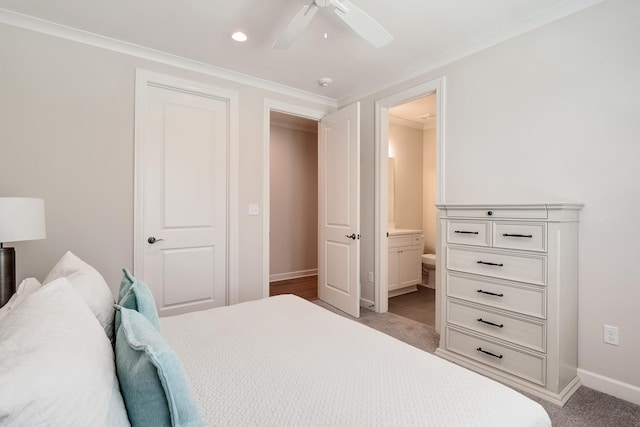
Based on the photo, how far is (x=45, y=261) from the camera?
7.54 ft

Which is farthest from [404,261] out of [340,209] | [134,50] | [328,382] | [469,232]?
[134,50]

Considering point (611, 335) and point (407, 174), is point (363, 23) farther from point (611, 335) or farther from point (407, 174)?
point (407, 174)

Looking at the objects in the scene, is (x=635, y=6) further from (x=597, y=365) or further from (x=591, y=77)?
(x=597, y=365)

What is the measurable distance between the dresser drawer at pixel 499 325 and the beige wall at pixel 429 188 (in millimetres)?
2652

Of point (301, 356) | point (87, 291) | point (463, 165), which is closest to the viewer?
point (87, 291)

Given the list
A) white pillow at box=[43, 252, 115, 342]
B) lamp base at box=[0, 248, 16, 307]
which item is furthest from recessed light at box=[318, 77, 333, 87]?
lamp base at box=[0, 248, 16, 307]

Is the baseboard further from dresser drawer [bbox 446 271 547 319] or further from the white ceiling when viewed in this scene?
the white ceiling

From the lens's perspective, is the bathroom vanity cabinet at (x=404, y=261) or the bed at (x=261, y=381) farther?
the bathroom vanity cabinet at (x=404, y=261)

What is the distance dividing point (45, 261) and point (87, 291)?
5.63ft

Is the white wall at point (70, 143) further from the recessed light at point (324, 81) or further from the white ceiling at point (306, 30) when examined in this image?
the recessed light at point (324, 81)

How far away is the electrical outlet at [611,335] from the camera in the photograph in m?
1.90

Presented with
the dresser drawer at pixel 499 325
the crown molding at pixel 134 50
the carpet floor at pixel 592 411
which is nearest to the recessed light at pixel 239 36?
the crown molding at pixel 134 50

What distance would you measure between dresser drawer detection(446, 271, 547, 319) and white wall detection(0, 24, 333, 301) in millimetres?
2707

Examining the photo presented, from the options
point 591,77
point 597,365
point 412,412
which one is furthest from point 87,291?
point 591,77
